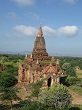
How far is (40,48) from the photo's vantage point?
50.7m

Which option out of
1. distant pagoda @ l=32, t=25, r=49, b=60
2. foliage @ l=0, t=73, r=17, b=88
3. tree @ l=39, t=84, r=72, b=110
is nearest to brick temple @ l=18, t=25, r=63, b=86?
distant pagoda @ l=32, t=25, r=49, b=60

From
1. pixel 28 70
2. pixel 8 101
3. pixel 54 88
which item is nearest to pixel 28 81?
pixel 28 70

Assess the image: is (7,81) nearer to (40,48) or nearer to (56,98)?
(40,48)

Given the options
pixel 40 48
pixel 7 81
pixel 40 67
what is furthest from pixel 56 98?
pixel 7 81

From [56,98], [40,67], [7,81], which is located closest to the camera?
[56,98]

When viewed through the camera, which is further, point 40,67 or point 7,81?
point 7,81

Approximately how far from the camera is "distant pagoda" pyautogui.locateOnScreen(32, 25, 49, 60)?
5031 centimetres

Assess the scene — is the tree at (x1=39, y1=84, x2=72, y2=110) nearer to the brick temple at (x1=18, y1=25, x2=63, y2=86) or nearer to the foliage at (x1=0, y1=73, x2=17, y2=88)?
the brick temple at (x1=18, y1=25, x2=63, y2=86)

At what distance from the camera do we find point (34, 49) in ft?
168

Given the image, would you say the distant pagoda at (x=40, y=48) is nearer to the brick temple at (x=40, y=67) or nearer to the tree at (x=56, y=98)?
the brick temple at (x=40, y=67)

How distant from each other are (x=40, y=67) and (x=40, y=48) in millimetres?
6081

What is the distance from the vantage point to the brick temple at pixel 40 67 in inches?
1773

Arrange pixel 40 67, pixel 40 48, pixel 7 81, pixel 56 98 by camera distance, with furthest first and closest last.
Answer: pixel 40 48, pixel 7 81, pixel 40 67, pixel 56 98

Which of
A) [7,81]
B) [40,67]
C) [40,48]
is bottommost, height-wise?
Result: [7,81]
